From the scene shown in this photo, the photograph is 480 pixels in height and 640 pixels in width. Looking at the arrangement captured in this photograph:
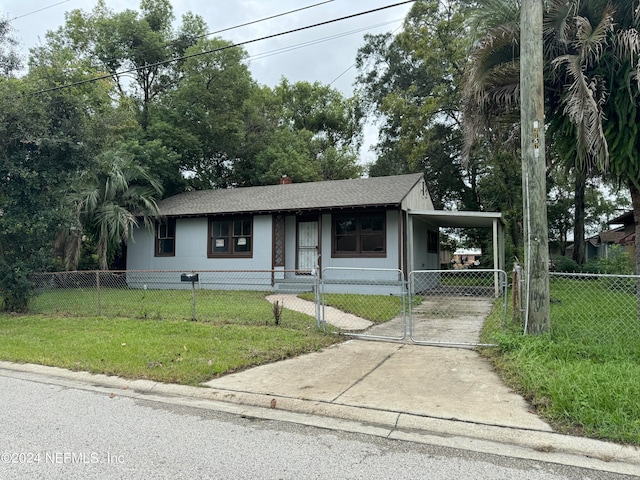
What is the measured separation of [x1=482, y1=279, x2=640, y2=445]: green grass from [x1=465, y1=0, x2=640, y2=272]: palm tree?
8.32ft

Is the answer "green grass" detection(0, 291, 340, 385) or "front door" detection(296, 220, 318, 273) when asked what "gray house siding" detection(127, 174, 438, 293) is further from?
"green grass" detection(0, 291, 340, 385)

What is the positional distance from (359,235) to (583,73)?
8.45 metres

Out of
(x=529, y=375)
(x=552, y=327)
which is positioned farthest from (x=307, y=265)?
(x=529, y=375)

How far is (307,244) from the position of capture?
16.0 m

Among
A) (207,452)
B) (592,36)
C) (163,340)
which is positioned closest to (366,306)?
(163,340)

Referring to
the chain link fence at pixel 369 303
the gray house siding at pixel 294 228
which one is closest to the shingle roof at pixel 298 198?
the gray house siding at pixel 294 228

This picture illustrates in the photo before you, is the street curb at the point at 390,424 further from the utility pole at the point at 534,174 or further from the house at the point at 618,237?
the house at the point at 618,237

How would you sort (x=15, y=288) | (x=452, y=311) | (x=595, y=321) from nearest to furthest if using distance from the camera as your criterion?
(x=595, y=321)
(x=15, y=288)
(x=452, y=311)

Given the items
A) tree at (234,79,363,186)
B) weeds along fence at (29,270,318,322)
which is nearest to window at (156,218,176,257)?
weeds along fence at (29,270,318,322)

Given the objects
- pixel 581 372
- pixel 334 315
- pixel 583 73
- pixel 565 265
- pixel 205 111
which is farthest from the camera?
pixel 205 111

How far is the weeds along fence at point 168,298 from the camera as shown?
383 inches

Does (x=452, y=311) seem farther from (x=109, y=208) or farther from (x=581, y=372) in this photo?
(x=109, y=208)

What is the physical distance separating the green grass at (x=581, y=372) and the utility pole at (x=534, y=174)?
49 centimetres

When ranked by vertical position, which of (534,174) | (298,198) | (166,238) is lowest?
(166,238)
